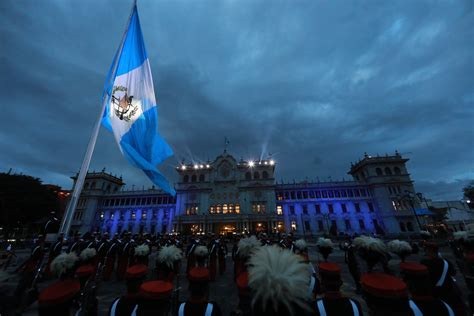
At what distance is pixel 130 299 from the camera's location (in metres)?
3.05

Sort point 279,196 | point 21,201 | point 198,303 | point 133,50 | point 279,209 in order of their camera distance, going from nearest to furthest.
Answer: point 198,303 → point 133,50 → point 21,201 → point 279,209 → point 279,196

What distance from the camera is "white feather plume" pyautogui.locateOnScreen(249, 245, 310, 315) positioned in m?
1.37

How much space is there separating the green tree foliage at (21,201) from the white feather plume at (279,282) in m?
49.2

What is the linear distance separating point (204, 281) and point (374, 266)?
2.85 metres

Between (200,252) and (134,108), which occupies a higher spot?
(134,108)

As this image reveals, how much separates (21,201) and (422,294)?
51.9 meters

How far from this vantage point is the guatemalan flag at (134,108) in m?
9.13

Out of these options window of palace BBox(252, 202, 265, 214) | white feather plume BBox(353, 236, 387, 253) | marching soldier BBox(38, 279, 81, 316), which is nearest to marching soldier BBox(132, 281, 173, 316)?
marching soldier BBox(38, 279, 81, 316)

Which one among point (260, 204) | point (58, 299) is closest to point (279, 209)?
point (260, 204)

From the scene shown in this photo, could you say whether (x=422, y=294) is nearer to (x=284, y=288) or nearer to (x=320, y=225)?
(x=284, y=288)

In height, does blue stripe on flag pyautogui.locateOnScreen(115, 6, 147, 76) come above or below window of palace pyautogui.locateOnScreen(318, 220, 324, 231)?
above

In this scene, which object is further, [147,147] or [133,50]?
[133,50]

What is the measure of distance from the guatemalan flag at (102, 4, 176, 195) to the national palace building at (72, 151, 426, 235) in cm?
3266

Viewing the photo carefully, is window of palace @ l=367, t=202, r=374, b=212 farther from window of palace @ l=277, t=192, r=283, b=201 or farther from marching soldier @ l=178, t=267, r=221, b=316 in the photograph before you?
marching soldier @ l=178, t=267, r=221, b=316
